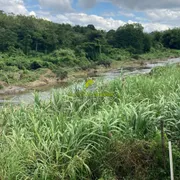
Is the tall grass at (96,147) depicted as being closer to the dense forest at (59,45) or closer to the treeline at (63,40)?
the dense forest at (59,45)

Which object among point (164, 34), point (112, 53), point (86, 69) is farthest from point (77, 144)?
point (164, 34)

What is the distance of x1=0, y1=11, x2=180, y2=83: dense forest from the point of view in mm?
28484

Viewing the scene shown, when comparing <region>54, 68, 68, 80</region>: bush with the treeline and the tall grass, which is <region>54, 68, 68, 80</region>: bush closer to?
the treeline

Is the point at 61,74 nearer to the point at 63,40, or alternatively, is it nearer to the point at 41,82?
the point at 41,82

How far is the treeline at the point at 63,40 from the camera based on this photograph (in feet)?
107

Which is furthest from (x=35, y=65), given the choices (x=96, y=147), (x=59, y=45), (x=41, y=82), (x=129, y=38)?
(x=96, y=147)

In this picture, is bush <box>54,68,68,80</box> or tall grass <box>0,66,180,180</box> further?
bush <box>54,68,68,80</box>

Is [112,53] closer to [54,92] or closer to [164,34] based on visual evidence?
[164,34]

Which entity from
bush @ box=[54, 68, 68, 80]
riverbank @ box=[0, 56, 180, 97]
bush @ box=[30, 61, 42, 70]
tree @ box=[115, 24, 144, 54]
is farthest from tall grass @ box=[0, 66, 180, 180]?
tree @ box=[115, 24, 144, 54]

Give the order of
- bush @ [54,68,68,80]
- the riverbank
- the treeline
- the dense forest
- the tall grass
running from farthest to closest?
the treeline → the dense forest → bush @ [54,68,68,80] → the riverbank → the tall grass

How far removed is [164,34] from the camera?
5322cm

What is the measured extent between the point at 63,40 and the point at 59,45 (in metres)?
0.85

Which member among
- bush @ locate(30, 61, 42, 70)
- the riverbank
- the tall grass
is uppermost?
the tall grass

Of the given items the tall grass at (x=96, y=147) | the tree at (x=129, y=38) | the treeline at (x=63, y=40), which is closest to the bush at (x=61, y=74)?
the treeline at (x=63, y=40)
